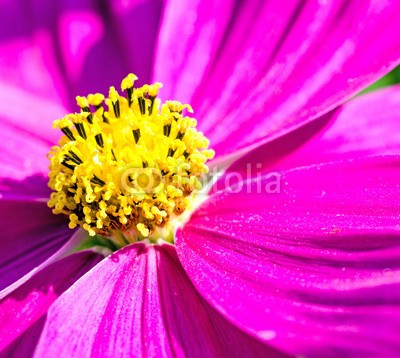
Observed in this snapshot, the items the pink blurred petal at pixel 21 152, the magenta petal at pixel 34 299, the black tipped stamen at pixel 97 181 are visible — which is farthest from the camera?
the pink blurred petal at pixel 21 152

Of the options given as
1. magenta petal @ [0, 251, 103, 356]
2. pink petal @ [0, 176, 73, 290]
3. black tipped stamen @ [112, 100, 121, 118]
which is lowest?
magenta petal @ [0, 251, 103, 356]

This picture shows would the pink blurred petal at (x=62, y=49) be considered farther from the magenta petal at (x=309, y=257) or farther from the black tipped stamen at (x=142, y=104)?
the magenta petal at (x=309, y=257)

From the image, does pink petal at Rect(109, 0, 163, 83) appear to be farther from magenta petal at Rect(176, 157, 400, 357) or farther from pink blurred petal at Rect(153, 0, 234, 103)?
magenta petal at Rect(176, 157, 400, 357)

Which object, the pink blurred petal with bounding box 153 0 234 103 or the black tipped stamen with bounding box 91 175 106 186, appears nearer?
the black tipped stamen with bounding box 91 175 106 186

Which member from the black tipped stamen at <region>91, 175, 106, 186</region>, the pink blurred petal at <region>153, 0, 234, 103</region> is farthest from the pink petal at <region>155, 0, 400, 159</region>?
the black tipped stamen at <region>91, 175, 106, 186</region>

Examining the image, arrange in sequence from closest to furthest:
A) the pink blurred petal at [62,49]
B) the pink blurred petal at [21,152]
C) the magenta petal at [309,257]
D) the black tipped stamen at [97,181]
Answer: the magenta petal at [309,257], the black tipped stamen at [97,181], the pink blurred petal at [21,152], the pink blurred petal at [62,49]

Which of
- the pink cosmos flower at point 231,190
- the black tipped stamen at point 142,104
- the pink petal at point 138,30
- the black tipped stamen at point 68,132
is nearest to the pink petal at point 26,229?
the pink cosmos flower at point 231,190
